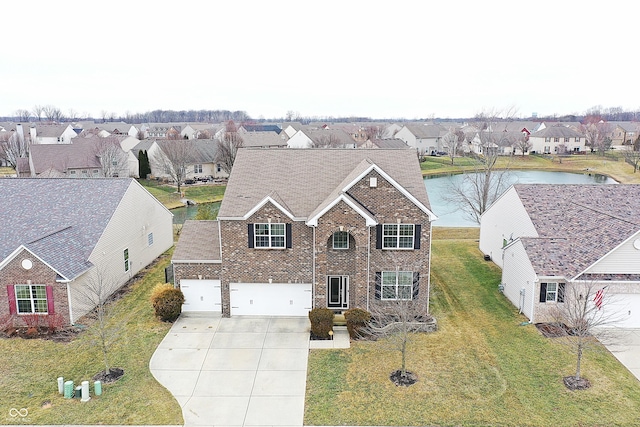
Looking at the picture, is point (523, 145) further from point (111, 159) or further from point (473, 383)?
point (473, 383)

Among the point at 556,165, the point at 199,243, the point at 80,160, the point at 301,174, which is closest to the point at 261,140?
the point at 80,160

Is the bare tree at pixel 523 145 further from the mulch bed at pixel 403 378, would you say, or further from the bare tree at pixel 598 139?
the mulch bed at pixel 403 378

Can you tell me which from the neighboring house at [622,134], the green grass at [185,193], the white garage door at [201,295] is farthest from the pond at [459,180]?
the neighboring house at [622,134]

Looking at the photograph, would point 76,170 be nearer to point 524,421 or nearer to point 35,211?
point 35,211

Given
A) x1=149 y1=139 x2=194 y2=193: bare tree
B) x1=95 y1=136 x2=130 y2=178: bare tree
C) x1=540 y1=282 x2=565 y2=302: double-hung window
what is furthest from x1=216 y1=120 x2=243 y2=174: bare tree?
x1=540 y1=282 x2=565 y2=302: double-hung window

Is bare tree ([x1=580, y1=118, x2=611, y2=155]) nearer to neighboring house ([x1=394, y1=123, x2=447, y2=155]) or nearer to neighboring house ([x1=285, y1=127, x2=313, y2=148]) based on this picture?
neighboring house ([x1=394, y1=123, x2=447, y2=155])

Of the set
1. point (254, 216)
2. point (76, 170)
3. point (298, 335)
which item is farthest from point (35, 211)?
point (76, 170)
